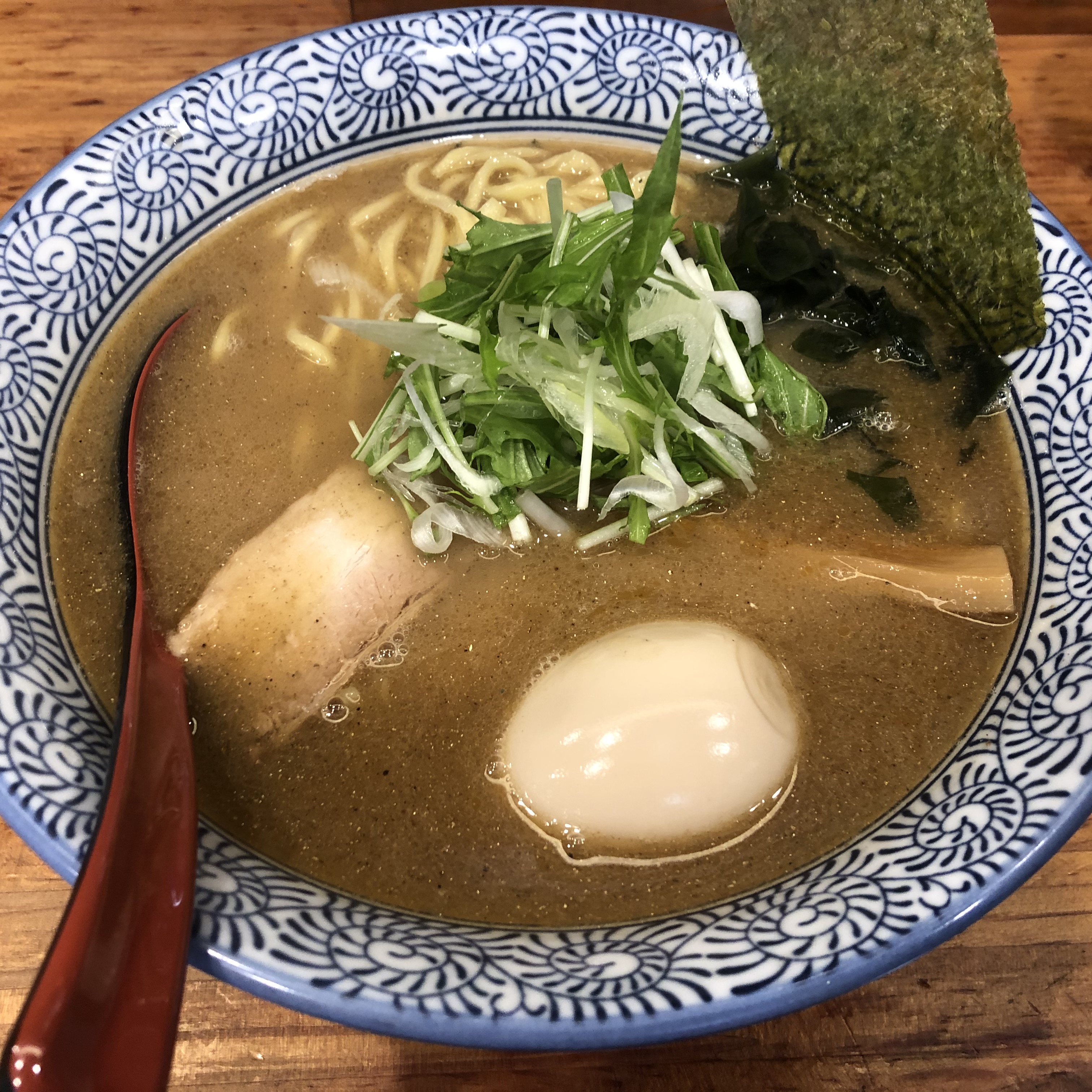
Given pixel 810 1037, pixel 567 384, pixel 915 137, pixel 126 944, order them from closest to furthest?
pixel 126 944
pixel 810 1037
pixel 567 384
pixel 915 137

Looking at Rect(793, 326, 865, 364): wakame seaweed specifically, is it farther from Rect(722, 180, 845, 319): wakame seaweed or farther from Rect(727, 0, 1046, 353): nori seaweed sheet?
Rect(727, 0, 1046, 353): nori seaweed sheet

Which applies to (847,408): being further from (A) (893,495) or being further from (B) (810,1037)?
(B) (810,1037)

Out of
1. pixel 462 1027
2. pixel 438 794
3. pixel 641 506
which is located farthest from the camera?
pixel 641 506

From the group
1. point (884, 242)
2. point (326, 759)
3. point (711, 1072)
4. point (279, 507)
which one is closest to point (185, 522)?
point (279, 507)

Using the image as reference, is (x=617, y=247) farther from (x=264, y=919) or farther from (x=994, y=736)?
(x=264, y=919)

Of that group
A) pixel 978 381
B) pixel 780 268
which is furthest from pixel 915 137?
pixel 978 381

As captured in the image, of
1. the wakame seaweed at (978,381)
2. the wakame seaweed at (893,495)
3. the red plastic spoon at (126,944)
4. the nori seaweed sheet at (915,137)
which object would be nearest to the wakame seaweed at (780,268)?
the nori seaweed sheet at (915,137)

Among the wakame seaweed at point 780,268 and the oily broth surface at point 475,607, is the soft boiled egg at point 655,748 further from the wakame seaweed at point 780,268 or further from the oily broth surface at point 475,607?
the wakame seaweed at point 780,268
